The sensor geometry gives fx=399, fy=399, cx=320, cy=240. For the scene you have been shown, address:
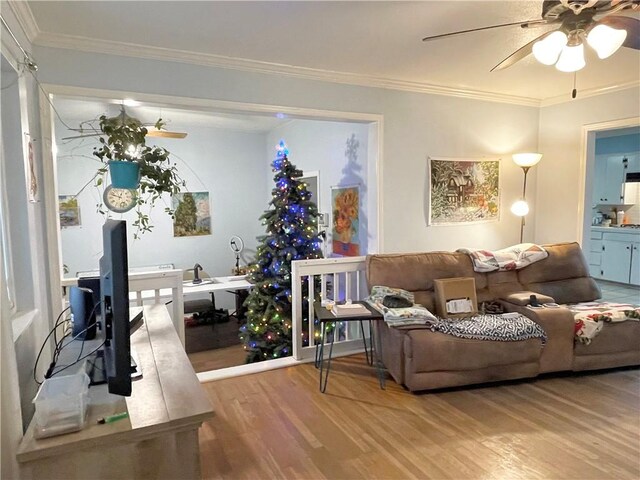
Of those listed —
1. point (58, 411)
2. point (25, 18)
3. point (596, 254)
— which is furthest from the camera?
point (596, 254)

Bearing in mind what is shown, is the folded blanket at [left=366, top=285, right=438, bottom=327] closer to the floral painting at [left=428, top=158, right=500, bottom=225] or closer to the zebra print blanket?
the zebra print blanket

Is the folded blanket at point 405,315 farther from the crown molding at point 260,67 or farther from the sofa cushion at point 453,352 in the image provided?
the crown molding at point 260,67

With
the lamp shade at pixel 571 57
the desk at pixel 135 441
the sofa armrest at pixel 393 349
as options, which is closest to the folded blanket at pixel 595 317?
the sofa armrest at pixel 393 349

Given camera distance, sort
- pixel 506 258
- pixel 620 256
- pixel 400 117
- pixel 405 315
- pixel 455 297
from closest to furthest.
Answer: pixel 405 315, pixel 455 297, pixel 506 258, pixel 400 117, pixel 620 256

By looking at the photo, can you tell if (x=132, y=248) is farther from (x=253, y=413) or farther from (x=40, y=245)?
(x=253, y=413)

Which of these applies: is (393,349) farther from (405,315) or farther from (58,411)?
(58,411)

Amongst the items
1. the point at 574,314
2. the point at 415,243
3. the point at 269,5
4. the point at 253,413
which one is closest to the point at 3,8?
the point at 269,5

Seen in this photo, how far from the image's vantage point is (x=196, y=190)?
609cm

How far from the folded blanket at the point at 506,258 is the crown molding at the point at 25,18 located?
351cm

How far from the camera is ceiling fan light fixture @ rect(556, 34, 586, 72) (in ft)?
6.77

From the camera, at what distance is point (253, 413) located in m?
2.60

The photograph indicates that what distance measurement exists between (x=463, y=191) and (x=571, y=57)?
6.94ft

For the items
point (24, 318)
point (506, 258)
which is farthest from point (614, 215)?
point (24, 318)

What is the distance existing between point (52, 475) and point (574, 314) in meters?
3.40
